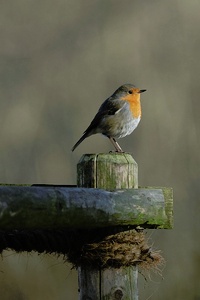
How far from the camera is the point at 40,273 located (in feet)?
26.5

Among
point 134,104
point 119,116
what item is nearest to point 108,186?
point 119,116

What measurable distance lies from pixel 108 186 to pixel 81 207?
13.6 inches

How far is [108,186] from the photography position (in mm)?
3256

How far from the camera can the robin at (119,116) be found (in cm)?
567

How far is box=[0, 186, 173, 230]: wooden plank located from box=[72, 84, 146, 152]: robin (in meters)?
2.38

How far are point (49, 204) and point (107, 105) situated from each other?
9.90ft

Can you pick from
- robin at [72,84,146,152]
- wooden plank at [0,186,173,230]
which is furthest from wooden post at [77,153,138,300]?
robin at [72,84,146,152]

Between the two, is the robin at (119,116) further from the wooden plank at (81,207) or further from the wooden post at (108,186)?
the wooden plank at (81,207)

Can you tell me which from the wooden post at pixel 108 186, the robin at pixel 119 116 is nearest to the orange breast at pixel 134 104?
the robin at pixel 119 116

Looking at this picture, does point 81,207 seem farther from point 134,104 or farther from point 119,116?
point 134,104

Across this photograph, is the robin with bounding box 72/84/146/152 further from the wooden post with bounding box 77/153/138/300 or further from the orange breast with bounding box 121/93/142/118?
the wooden post with bounding box 77/153/138/300

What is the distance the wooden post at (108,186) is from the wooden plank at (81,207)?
107mm

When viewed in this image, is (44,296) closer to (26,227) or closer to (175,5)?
(175,5)

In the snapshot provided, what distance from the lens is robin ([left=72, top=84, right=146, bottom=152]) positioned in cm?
567
